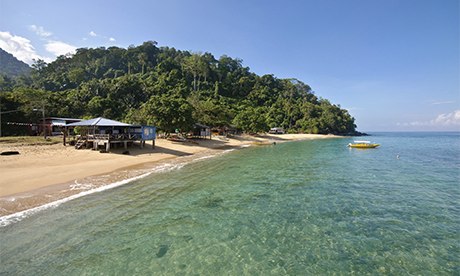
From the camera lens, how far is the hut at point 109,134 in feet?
85.0

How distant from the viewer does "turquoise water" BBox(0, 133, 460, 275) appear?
6492 millimetres

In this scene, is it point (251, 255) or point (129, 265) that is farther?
point (251, 255)

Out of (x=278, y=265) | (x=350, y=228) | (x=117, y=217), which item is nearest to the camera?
(x=278, y=265)

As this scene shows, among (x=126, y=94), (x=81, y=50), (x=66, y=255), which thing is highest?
(x=81, y=50)

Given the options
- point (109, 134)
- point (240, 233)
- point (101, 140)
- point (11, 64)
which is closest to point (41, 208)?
point (240, 233)

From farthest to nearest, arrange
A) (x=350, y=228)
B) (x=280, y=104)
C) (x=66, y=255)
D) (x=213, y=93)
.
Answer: (x=280, y=104) → (x=213, y=93) → (x=350, y=228) → (x=66, y=255)

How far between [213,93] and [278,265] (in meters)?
95.5

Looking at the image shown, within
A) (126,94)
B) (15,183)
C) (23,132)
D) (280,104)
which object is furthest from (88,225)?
(280,104)

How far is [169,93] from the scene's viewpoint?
72.2m

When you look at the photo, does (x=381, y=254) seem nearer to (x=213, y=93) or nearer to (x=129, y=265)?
(x=129, y=265)

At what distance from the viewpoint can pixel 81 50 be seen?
118 meters

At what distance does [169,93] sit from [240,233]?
6847 cm

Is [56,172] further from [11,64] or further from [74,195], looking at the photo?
[11,64]

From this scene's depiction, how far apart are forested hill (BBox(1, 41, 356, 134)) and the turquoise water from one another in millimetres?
26084
